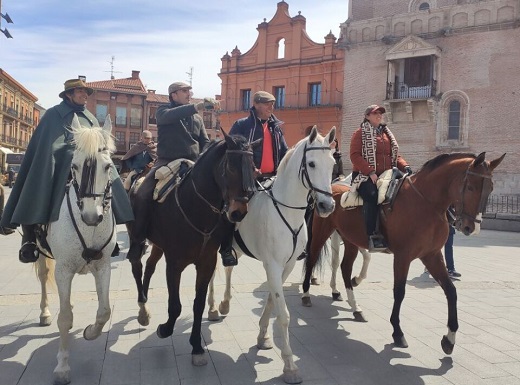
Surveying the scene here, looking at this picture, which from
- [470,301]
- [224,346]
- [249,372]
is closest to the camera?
[249,372]

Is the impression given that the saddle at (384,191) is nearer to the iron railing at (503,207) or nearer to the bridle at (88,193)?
the bridle at (88,193)

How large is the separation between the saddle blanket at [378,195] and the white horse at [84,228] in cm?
287

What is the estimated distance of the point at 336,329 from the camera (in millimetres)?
4766

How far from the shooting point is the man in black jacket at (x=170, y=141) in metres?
4.29

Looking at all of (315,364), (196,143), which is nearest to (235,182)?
(196,143)

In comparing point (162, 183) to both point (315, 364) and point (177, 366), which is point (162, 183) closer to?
point (177, 366)

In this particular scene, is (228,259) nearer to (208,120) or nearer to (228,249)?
(228,249)

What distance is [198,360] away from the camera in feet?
12.0

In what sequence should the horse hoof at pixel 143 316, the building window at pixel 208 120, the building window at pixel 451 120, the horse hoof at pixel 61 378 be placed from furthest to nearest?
1. the building window at pixel 208 120
2. the building window at pixel 451 120
3. the horse hoof at pixel 143 316
4. the horse hoof at pixel 61 378

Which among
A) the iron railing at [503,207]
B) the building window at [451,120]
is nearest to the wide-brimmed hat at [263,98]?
the iron railing at [503,207]

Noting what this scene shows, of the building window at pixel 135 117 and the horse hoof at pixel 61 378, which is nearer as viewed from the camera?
the horse hoof at pixel 61 378

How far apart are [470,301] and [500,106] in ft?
61.2

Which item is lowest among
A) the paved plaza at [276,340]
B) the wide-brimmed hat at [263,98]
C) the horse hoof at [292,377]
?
the paved plaza at [276,340]

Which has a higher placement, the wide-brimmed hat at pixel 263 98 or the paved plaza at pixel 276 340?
the wide-brimmed hat at pixel 263 98
